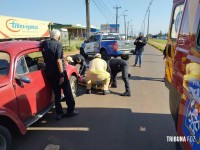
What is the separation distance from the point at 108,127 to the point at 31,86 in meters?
1.71

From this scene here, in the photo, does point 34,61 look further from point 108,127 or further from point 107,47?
point 107,47

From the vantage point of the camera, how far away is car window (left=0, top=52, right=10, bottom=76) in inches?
147

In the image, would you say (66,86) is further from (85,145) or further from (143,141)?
(143,141)

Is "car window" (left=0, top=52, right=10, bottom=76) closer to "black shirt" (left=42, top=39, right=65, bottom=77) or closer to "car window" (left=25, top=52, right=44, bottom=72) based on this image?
"car window" (left=25, top=52, right=44, bottom=72)

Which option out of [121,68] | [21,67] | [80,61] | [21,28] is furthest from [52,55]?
[21,28]

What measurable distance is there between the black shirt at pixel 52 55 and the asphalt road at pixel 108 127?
1108 mm

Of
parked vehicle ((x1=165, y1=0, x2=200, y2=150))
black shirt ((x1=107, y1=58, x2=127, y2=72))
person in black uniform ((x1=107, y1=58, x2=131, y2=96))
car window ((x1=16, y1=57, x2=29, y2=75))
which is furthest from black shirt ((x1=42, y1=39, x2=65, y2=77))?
black shirt ((x1=107, y1=58, x2=127, y2=72))

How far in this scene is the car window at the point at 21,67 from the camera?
12.8 feet

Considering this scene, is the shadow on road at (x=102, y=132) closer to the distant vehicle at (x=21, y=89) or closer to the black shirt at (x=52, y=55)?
the distant vehicle at (x=21, y=89)

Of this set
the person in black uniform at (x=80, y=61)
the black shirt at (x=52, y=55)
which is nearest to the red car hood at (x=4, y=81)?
the black shirt at (x=52, y=55)

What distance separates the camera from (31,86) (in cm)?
409

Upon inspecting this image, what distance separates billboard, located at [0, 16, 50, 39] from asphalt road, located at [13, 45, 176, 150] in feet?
71.3

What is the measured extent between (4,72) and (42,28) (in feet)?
101

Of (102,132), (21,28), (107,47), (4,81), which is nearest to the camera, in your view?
(4,81)
